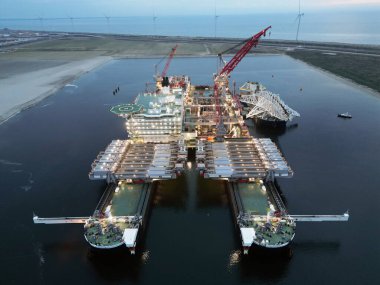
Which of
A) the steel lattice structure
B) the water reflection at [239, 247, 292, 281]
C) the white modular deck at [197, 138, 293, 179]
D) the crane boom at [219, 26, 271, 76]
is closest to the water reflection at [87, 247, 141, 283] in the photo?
the water reflection at [239, 247, 292, 281]

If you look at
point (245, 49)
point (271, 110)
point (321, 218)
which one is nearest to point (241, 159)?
point (321, 218)

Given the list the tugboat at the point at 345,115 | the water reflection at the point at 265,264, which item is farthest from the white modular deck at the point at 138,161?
the tugboat at the point at 345,115

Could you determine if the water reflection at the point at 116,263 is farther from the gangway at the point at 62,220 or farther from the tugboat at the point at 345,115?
the tugboat at the point at 345,115

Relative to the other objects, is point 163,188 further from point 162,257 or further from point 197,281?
point 197,281

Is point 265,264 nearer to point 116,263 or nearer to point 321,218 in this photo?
point 321,218

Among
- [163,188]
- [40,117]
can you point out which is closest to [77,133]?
[40,117]

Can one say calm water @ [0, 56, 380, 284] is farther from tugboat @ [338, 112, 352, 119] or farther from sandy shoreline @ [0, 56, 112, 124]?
sandy shoreline @ [0, 56, 112, 124]

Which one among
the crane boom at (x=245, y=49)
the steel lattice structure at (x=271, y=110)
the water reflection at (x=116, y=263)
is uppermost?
the crane boom at (x=245, y=49)
